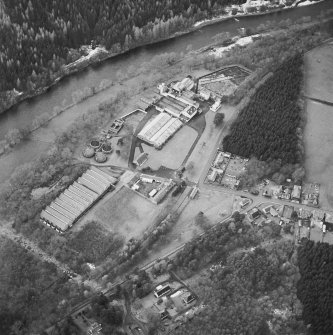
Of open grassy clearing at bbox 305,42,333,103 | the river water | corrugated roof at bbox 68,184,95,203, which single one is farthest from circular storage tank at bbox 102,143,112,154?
open grassy clearing at bbox 305,42,333,103

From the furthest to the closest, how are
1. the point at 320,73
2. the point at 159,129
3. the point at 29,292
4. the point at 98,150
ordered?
the point at 320,73 → the point at 159,129 → the point at 98,150 → the point at 29,292

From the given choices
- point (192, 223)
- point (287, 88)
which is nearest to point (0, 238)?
point (192, 223)

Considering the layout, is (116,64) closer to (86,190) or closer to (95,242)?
(86,190)

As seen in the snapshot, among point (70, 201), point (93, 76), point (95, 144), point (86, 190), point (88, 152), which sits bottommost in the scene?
point (70, 201)

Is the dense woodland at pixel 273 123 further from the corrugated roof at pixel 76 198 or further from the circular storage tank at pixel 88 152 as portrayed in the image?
the corrugated roof at pixel 76 198

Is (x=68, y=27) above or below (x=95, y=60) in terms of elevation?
above

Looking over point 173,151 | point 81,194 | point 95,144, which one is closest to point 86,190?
point 81,194
